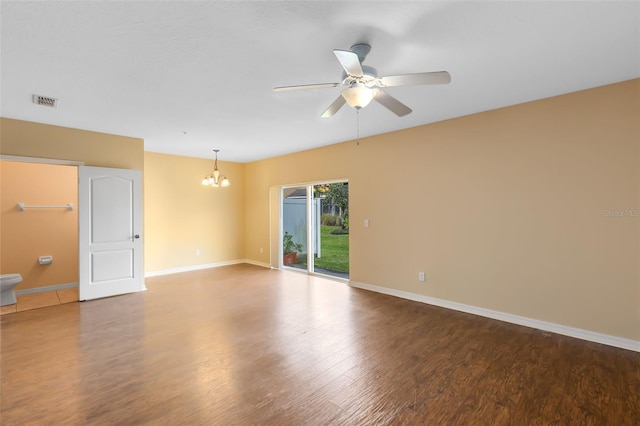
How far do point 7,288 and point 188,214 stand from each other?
3.02 meters

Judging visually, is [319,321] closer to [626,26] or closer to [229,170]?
[626,26]

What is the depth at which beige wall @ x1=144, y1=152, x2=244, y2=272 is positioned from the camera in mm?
6125

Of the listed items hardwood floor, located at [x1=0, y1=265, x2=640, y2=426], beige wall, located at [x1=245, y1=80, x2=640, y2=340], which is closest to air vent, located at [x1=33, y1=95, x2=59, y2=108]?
hardwood floor, located at [x1=0, y1=265, x2=640, y2=426]

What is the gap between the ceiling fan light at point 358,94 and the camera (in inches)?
85.0

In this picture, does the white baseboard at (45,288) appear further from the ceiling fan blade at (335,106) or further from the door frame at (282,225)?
the ceiling fan blade at (335,106)

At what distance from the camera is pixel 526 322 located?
3.47 m

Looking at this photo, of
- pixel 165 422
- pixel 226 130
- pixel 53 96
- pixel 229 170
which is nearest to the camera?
pixel 165 422

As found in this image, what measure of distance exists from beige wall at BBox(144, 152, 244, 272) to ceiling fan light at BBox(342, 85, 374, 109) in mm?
5284

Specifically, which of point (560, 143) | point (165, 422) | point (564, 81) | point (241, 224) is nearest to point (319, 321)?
point (165, 422)

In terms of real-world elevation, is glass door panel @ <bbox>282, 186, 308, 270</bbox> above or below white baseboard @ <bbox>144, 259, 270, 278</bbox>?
above

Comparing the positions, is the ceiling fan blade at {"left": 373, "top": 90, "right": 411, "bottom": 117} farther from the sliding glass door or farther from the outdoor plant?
the outdoor plant

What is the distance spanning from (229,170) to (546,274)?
6397 millimetres

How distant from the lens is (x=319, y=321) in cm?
364

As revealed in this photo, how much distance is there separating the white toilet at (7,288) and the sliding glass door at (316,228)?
172 inches
